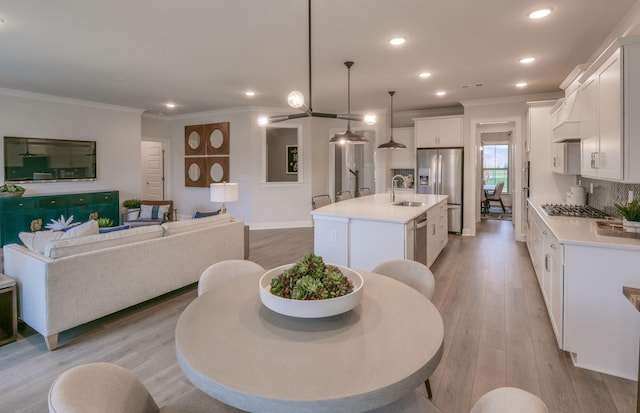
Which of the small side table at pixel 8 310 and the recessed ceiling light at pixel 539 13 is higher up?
the recessed ceiling light at pixel 539 13

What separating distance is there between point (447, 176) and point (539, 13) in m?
4.09

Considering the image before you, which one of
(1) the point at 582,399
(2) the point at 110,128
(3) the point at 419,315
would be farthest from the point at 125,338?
(2) the point at 110,128

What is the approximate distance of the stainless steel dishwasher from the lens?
12.2 feet

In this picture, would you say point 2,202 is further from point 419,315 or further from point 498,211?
point 498,211

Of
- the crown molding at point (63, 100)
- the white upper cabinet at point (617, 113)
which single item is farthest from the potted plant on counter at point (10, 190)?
the white upper cabinet at point (617, 113)

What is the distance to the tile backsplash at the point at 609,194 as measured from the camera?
10.0ft

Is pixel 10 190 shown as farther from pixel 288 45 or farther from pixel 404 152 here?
pixel 404 152

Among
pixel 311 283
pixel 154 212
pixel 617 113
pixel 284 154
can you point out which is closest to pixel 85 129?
pixel 154 212

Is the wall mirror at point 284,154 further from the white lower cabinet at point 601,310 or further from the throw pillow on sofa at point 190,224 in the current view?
the white lower cabinet at point 601,310

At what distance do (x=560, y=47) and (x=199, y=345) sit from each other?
451cm

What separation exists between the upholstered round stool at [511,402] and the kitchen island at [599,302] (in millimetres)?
1758

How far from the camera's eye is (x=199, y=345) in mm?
1143

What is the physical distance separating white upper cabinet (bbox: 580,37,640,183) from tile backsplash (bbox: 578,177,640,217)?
608mm

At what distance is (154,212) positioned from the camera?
6387mm
